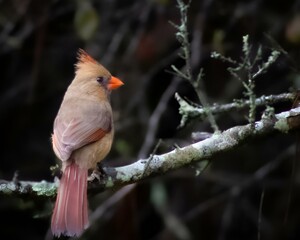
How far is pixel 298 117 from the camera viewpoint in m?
3.33

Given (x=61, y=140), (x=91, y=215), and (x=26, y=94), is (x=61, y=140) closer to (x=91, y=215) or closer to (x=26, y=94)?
(x=91, y=215)

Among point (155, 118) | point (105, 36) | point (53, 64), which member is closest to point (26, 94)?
point (53, 64)

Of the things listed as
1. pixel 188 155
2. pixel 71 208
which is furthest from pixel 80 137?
pixel 188 155

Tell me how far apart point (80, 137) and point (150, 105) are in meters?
2.42

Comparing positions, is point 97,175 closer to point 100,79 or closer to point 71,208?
point 71,208

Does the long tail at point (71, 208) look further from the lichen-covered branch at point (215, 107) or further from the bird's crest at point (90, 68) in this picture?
the bird's crest at point (90, 68)

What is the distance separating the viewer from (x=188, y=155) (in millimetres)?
3408

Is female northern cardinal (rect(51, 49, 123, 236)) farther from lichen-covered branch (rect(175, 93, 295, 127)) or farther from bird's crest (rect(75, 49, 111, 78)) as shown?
lichen-covered branch (rect(175, 93, 295, 127))

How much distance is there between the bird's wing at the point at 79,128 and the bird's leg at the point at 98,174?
6.9 inches

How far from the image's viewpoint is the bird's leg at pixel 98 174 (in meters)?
3.53

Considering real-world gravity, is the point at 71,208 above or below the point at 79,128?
below

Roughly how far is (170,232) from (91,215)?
2.60 ft

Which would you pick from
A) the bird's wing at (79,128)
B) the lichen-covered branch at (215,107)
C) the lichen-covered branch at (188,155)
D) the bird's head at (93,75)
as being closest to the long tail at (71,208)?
the lichen-covered branch at (188,155)

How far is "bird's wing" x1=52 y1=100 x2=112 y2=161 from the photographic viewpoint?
382 centimetres
